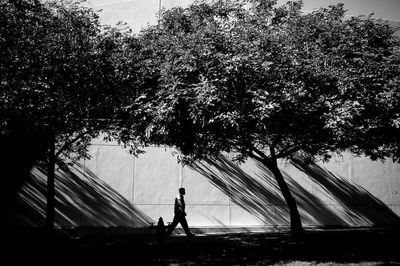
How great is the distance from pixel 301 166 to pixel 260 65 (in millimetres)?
9236

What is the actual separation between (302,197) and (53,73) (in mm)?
11955

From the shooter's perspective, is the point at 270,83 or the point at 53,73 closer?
the point at 270,83

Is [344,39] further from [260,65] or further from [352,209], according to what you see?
[352,209]

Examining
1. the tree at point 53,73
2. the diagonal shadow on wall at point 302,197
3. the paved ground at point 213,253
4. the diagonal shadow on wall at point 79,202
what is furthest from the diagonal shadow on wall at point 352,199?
the tree at point 53,73

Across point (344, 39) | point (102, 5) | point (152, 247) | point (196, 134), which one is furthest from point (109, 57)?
point (102, 5)

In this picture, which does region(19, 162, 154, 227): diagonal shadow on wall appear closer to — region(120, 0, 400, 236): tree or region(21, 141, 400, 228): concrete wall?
region(21, 141, 400, 228): concrete wall

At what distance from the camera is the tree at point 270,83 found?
6922 millimetres

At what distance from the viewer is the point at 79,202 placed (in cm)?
1328

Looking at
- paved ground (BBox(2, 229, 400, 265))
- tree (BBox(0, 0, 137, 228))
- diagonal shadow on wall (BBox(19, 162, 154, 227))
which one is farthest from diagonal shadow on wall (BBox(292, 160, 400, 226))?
tree (BBox(0, 0, 137, 228))

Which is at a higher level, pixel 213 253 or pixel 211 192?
pixel 211 192

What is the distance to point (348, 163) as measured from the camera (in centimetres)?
1560

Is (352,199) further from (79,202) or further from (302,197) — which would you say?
(79,202)

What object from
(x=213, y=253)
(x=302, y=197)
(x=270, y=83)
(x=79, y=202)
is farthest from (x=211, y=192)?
(x=270, y=83)

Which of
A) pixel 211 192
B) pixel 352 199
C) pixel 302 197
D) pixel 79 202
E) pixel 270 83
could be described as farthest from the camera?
pixel 352 199
